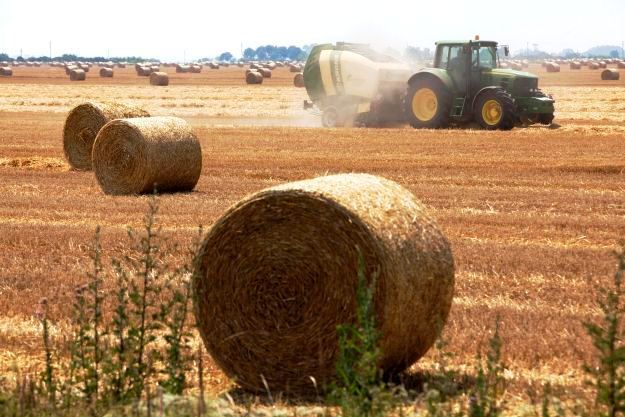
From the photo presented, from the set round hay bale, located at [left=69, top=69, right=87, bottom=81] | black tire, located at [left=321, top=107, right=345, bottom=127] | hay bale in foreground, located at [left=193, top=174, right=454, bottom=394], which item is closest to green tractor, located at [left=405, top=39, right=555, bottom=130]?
black tire, located at [left=321, top=107, right=345, bottom=127]

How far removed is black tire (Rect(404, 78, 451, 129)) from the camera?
25.9 meters

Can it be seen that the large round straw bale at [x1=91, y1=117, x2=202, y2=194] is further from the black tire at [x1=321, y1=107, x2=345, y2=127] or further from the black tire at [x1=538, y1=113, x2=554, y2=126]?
A: the black tire at [x1=321, y1=107, x2=345, y2=127]

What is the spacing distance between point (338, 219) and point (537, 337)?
198cm

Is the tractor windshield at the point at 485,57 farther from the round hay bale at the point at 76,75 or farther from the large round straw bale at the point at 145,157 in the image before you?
the round hay bale at the point at 76,75

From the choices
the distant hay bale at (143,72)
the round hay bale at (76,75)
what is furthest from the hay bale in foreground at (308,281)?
the distant hay bale at (143,72)

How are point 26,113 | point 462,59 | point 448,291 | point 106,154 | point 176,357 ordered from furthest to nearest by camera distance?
1. point 26,113
2. point 462,59
3. point 106,154
4. point 448,291
5. point 176,357

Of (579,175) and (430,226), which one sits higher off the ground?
(430,226)

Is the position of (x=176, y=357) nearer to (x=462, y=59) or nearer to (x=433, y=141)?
(x=433, y=141)

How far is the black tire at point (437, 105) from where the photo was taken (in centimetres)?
2594

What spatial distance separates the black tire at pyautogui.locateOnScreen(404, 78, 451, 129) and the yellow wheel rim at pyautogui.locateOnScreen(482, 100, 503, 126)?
2.89 ft

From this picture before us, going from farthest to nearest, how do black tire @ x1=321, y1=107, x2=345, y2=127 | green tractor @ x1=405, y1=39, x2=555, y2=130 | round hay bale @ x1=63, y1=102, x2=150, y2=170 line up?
1. black tire @ x1=321, y1=107, x2=345, y2=127
2. green tractor @ x1=405, y1=39, x2=555, y2=130
3. round hay bale @ x1=63, y1=102, x2=150, y2=170

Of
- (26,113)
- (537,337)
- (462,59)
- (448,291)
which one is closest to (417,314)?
(448,291)

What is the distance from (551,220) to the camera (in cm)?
1318

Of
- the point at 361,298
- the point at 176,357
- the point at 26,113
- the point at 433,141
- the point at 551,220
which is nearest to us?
the point at 361,298
